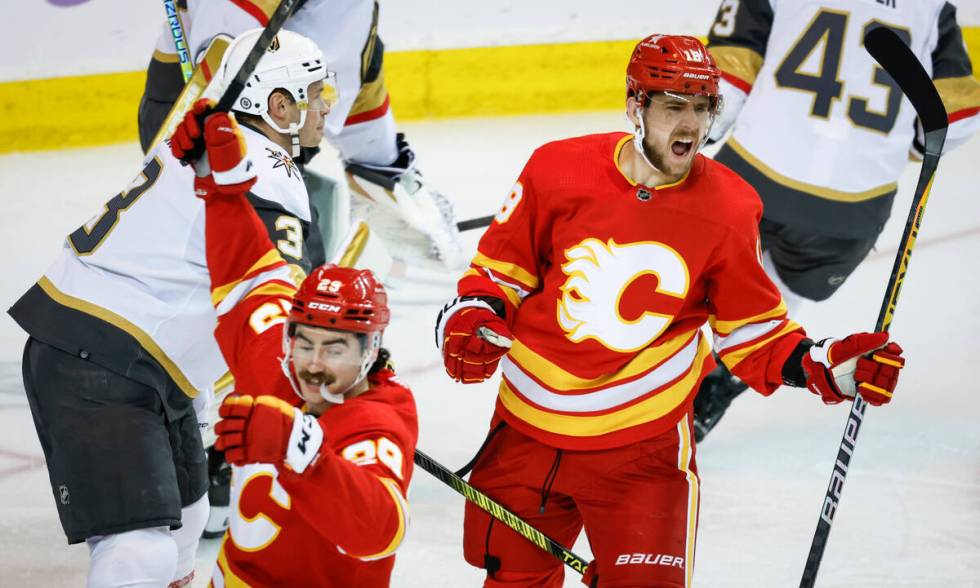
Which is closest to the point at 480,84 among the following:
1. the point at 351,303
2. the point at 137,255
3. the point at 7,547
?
the point at 7,547

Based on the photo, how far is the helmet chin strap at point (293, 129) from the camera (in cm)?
249

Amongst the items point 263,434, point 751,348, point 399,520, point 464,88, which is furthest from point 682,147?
point 464,88

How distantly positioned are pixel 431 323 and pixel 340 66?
3.96ft

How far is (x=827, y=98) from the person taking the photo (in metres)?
3.49

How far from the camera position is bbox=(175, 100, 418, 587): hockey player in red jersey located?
175cm

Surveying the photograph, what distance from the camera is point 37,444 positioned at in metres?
3.67

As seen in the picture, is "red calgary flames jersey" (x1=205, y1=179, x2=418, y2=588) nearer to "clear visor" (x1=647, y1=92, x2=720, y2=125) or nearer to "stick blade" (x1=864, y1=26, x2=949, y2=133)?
"clear visor" (x1=647, y1=92, x2=720, y2=125)

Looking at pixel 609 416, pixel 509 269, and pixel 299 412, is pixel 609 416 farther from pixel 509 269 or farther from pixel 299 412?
pixel 299 412

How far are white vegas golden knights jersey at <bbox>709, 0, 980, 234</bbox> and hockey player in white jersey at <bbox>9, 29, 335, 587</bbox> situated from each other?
1331 millimetres

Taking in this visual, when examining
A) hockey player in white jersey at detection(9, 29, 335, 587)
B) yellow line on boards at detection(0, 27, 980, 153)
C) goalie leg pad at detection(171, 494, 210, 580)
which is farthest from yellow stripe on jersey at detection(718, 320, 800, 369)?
yellow line on boards at detection(0, 27, 980, 153)

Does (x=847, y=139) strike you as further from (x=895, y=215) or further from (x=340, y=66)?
(x=895, y=215)

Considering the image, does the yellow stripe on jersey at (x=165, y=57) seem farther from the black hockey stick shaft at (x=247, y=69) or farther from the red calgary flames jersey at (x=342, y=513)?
the red calgary flames jersey at (x=342, y=513)

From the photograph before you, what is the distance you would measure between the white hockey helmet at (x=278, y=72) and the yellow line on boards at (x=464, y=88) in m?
3.08

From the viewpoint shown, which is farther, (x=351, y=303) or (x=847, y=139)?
(x=847, y=139)
